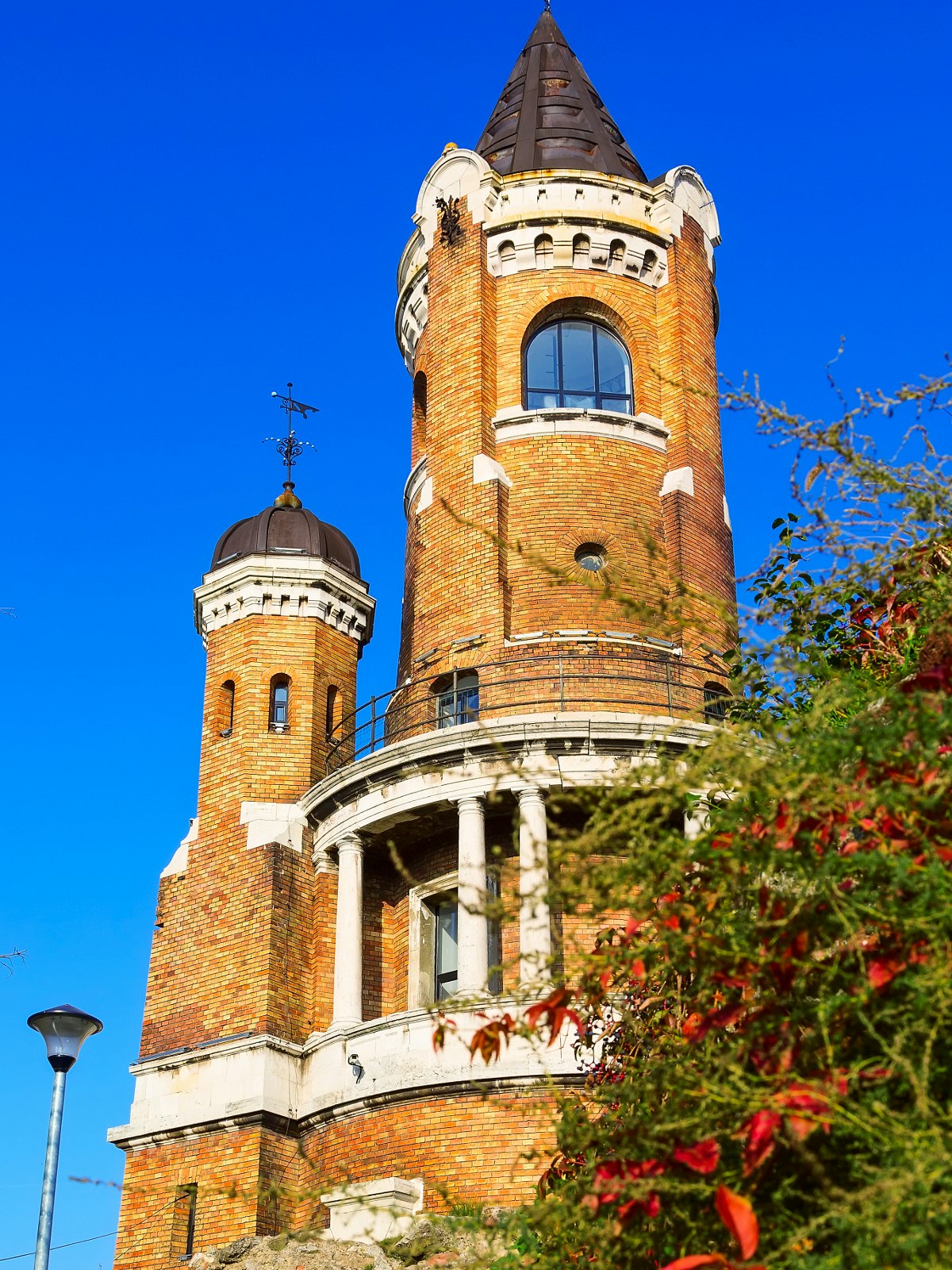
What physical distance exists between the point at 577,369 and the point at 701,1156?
23.3 metres

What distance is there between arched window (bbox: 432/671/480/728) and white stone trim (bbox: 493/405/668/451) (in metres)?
4.43

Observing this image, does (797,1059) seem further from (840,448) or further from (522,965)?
(522,965)

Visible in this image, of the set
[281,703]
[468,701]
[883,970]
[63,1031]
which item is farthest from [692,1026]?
[281,703]

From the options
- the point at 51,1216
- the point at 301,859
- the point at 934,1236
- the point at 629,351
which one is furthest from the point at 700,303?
the point at 934,1236

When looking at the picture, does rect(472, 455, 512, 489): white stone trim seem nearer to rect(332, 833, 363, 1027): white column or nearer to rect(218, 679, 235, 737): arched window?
rect(218, 679, 235, 737): arched window

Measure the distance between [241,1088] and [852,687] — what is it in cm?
1809

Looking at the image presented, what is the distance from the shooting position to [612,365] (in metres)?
29.5

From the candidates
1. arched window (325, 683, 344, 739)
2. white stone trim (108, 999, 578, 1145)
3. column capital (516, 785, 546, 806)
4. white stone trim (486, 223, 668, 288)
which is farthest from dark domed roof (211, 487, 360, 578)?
white stone trim (108, 999, 578, 1145)

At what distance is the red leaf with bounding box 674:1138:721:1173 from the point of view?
22.9 feet

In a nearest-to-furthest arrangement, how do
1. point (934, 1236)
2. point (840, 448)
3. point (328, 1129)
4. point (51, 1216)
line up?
1. point (934, 1236)
2. point (840, 448)
3. point (51, 1216)
4. point (328, 1129)

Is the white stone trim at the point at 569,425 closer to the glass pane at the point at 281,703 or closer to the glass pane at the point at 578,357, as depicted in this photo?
the glass pane at the point at 578,357

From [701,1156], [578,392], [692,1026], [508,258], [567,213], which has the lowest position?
[701,1156]

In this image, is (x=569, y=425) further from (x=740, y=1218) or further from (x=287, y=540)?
(x=740, y=1218)

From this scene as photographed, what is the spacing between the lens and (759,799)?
29.2 feet
